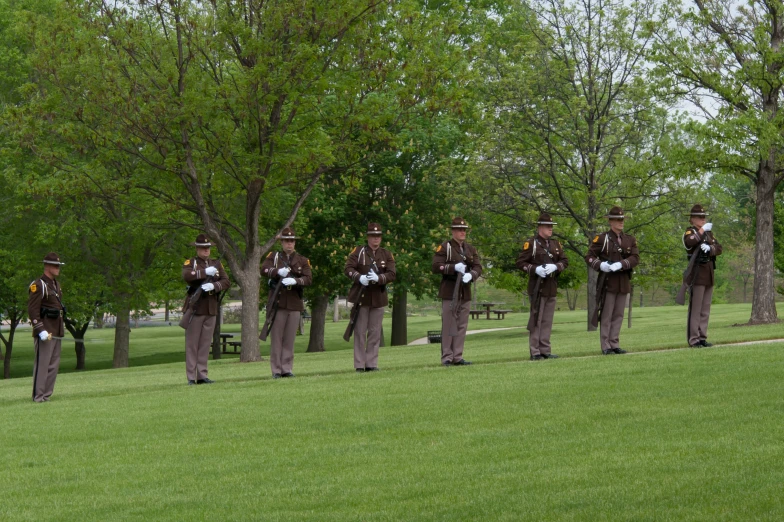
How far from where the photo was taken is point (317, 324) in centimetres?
4525

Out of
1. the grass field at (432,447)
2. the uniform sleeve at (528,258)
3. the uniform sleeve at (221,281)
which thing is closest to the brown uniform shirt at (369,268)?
the grass field at (432,447)

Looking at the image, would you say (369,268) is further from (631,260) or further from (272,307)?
(631,260)

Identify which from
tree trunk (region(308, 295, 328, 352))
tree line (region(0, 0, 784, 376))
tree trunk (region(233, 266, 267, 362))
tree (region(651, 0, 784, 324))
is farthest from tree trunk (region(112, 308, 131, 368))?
tree (region(651, 0, 784, 324))

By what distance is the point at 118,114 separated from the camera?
1027 inches

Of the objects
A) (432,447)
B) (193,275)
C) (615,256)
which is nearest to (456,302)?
(615,256)

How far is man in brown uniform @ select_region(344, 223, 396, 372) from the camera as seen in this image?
1770 cm

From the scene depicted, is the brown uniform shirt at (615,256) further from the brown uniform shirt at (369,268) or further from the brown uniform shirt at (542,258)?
the brown uniform shirt at (369,268)

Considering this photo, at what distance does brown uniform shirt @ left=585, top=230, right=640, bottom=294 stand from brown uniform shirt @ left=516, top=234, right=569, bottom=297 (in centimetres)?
49

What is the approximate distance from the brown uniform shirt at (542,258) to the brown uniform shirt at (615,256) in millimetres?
494

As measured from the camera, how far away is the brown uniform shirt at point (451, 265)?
1745cm

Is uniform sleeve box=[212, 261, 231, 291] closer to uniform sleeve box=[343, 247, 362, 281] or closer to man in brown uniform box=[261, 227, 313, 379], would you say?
man in brown uniform box=[261, 227, 313, 379]

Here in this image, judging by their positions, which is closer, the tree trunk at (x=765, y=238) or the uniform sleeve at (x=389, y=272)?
the uniform sleeve at (x=389, y=272)

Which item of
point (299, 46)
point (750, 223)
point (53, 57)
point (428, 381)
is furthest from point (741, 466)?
point (750, 223)

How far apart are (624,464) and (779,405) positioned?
328cm
